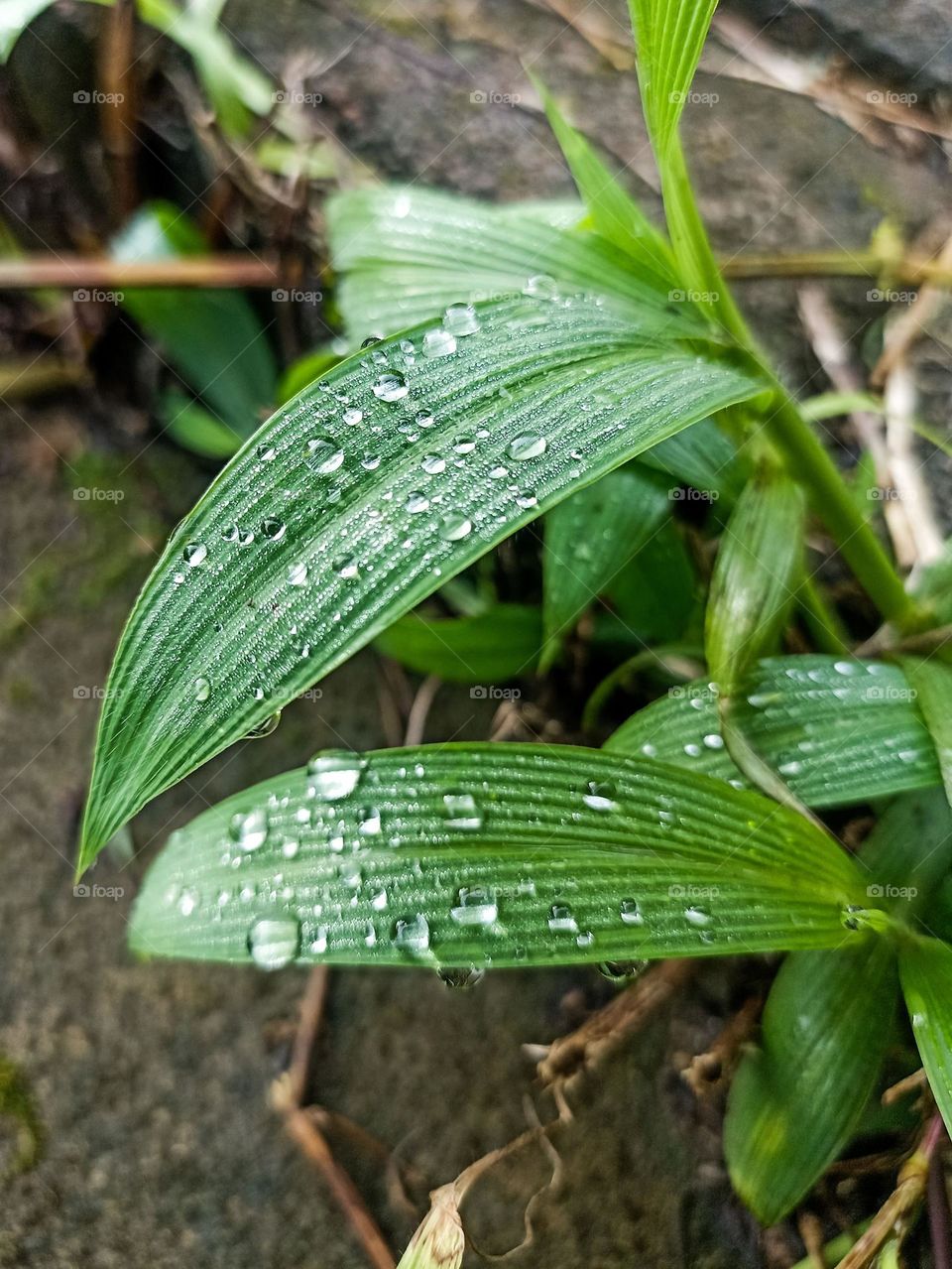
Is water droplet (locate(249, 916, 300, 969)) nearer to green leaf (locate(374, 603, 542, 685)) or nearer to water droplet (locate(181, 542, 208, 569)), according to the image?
water droplet (locate(181, 542, 208, 569))

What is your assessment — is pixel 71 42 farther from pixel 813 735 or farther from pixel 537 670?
pixel 813 735

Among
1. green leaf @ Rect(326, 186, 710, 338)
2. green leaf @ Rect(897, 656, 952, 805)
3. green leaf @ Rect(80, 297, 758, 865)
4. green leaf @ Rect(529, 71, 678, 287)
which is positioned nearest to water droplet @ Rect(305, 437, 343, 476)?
green leaf @ Rect(80, 297, 758, 865)

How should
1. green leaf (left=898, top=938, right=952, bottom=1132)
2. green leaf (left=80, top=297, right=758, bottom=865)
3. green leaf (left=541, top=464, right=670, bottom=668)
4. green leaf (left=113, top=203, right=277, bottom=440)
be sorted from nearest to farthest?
green leaf (left=80, top=297, right=758, bottom=865), green leaf (left=898, top=938, right=952, bottom=1132), green leaf (left=541, top=464, right=670, bottom=668), green leaf (left=113, top=203, right=277, bottom=440)

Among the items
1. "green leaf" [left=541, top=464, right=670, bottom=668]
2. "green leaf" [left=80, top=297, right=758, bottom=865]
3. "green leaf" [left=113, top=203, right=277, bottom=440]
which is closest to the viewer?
"green leaf" [left=80, top=297, right=758, bottom=865]

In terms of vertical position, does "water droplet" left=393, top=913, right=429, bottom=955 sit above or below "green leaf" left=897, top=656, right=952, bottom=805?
below

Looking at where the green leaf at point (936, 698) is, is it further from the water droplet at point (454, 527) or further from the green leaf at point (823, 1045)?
the water droplet at point (454, 527)

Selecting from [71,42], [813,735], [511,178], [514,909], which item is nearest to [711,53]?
[511,178]

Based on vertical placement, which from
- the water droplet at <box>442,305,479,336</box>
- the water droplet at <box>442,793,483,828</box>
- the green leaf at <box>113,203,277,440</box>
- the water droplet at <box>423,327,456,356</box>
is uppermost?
the green leaf at <box>113,203,277,440</box>
